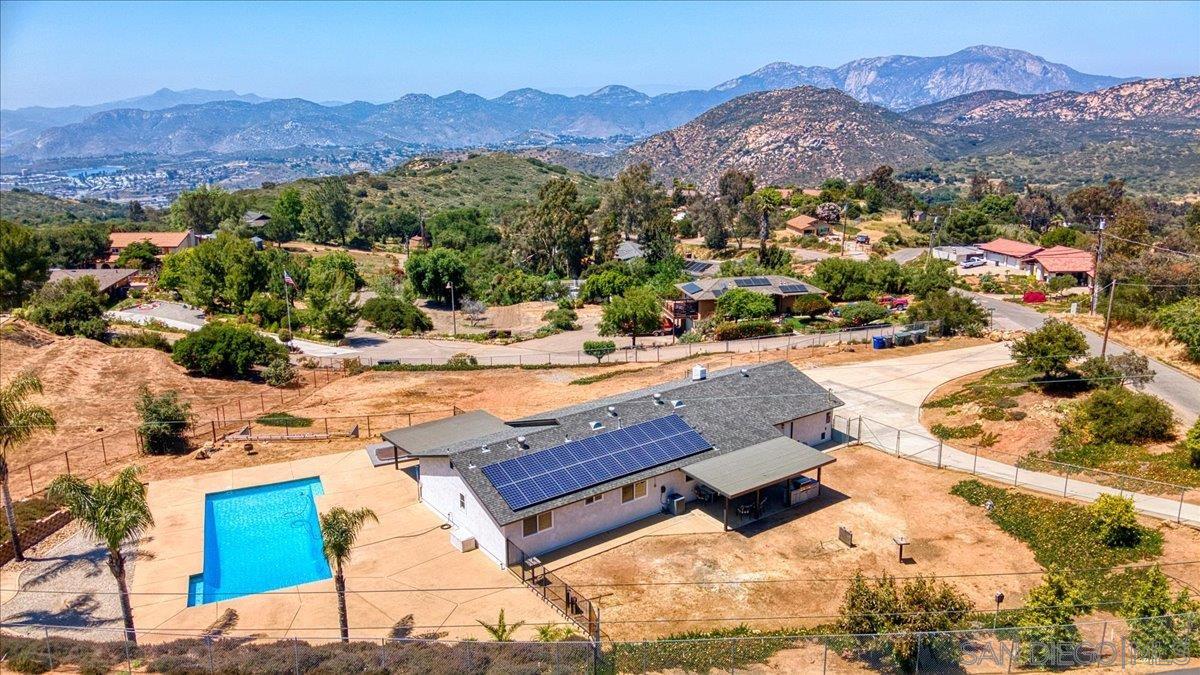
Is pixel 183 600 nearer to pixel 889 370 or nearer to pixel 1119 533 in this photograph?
pixel 1119 533

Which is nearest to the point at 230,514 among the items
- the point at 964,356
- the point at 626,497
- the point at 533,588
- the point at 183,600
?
the point at 183,600

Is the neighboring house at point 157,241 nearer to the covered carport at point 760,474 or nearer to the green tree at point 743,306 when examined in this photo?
the green tree at point 743,306

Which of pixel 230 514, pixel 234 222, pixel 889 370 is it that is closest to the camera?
pixel 230 514

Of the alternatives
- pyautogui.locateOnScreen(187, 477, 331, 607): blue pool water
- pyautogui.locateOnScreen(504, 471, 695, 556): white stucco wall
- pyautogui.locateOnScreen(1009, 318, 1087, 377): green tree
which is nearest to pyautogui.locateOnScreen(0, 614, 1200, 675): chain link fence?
pyautogui.locateOnScreen(187, 477, 331, 607): blue pool water

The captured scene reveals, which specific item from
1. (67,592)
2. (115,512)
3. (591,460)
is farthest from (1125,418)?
(67,592)

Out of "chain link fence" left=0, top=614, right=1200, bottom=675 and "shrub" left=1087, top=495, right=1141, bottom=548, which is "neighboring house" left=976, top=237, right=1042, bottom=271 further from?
"chain link fence" left=0, top=614, right=1200, bottom=675

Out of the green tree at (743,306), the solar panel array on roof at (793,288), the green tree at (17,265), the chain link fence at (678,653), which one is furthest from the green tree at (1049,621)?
the green tree at (17,265)

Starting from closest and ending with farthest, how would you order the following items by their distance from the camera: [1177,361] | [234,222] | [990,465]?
[990,465]
[1177,361]
[234,222]
